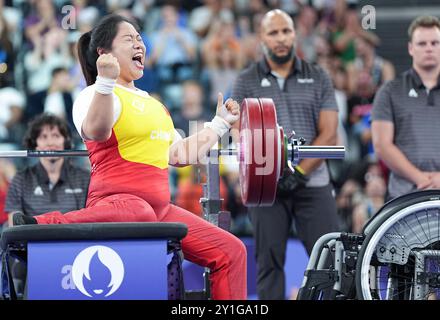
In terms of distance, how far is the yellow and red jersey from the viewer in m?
4.59

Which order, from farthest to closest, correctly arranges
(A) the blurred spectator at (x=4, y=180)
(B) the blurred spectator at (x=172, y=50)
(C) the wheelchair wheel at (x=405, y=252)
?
(B) the blurred spectator at (x=172, y=50)
(A) the blurred spectator at (x=4, y=180)
(C) the wheelchair wheel at (x=405, y=252)

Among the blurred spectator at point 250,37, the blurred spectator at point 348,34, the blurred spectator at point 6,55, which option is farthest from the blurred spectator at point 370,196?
the blurred spectator at point 6,55

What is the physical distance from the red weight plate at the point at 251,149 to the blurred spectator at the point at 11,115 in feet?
16.2

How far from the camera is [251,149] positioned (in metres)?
4.34

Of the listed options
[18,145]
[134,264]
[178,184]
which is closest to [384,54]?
[178,184]

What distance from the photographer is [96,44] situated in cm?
Result: 481

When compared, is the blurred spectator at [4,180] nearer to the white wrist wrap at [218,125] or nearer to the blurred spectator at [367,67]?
the white wrist wrap at [218,125]

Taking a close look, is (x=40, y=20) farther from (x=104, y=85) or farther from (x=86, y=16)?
(x=104, y=85)

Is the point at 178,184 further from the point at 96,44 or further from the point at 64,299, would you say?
the point at 64,299

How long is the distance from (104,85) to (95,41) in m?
0.66

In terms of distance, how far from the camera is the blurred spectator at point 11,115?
9117 mm
